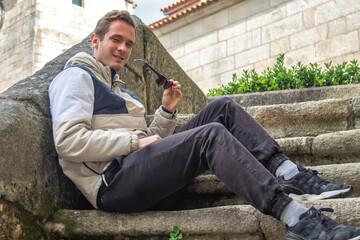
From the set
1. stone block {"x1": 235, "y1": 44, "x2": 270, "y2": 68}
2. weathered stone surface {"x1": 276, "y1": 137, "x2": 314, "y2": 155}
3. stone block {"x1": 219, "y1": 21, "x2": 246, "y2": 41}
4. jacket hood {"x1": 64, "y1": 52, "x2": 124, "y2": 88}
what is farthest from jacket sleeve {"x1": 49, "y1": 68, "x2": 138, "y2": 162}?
stone block {"x1": 219, "y1": 21, "x2": 246, "y2": 41}

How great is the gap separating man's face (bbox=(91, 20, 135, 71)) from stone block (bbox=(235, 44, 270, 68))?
6423 millimetres

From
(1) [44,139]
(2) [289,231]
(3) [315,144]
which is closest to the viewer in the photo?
(2) [289,231]

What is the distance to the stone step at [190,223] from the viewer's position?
1.84 metres

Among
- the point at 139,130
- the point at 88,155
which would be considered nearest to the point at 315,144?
the point at 139,130

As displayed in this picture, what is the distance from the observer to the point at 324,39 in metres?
7.69

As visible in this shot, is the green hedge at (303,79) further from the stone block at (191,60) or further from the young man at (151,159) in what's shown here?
the stone block at (191,60)

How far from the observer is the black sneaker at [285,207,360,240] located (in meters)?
1.60

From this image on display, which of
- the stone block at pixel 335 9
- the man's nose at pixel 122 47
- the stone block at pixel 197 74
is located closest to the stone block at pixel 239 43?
the stone block at pixel 197 74

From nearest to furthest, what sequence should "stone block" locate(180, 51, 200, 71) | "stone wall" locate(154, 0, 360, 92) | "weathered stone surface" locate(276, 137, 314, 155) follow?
"weathered stone surface" locate(276, 137, 314, 155)
"stone wall" locate(154, 0, 360, 92)
"stone block" locate(180, 51, 200, 71)

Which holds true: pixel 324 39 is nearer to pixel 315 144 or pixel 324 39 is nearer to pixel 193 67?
pixel 193 67

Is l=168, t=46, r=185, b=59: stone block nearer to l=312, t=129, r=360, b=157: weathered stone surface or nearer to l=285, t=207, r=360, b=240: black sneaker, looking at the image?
l=312, t=129, r=360, b=157: weathered stone surface

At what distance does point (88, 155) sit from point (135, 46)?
5.28ft

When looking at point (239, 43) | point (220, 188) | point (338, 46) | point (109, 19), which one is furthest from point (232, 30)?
point (220, 188)

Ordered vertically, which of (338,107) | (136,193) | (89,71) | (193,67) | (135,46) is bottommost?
(136,193)
